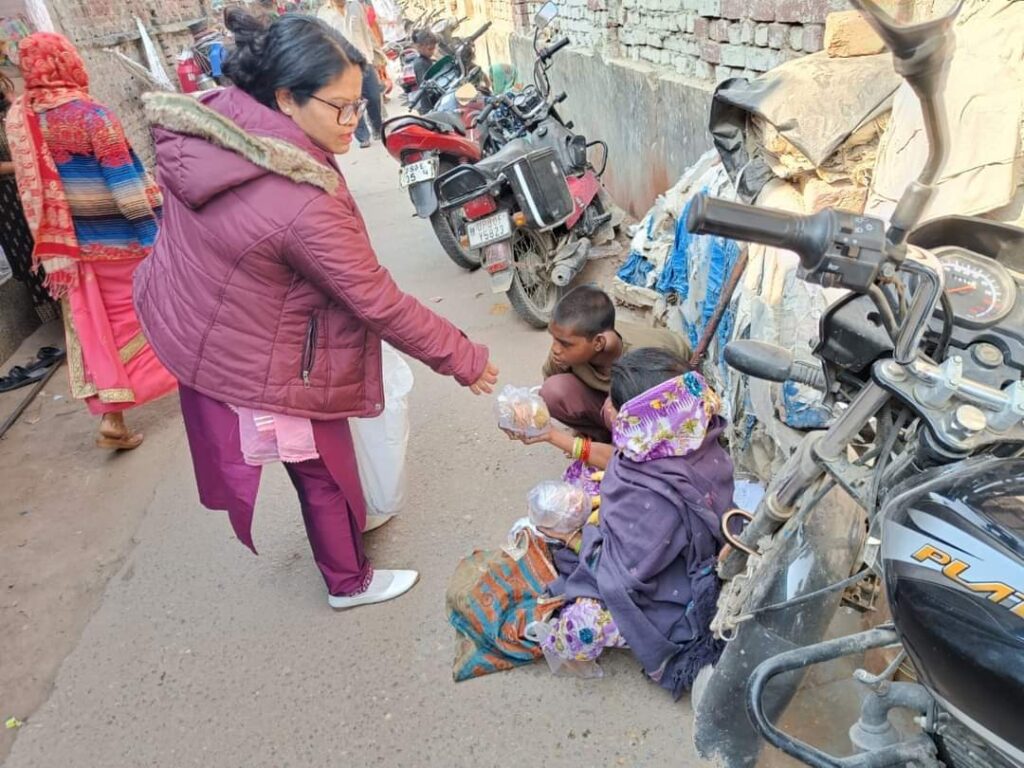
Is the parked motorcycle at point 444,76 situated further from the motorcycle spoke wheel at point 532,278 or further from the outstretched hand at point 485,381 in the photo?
the outstretched hand at point 485,381

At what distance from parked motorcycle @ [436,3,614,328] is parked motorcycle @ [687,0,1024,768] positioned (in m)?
2.79

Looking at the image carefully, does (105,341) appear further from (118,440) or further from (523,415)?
(523,415)

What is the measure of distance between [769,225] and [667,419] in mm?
1059

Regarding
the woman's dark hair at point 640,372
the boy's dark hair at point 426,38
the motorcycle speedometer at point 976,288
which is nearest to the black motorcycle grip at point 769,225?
the motorcycle speedometer at point 976,288

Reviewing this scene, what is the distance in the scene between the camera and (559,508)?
2.13m

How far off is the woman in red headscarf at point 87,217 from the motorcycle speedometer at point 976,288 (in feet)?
11.0

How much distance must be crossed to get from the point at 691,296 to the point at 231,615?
7.44 feet

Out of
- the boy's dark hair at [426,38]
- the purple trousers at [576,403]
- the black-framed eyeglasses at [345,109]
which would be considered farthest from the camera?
the boy's dark hair at [426,38]

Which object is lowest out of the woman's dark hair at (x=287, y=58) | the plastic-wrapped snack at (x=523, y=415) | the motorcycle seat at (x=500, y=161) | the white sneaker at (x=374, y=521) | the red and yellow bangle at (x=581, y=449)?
the white sneaker at (x=374, y=521)

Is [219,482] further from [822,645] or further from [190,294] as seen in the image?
[822,645]

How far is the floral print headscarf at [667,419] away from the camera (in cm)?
179

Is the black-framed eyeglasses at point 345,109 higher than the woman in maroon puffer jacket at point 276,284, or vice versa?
the black-framed eyeglasses at point 345,109

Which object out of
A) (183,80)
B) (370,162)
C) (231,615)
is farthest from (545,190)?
(183,80)

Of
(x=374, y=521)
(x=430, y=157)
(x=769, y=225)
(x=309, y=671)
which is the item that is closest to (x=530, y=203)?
(x=430, y=157)
